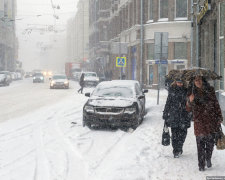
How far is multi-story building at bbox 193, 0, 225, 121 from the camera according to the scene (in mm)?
15680

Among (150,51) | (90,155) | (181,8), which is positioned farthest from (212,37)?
(150,51)

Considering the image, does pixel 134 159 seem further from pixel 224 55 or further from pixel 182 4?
pixel 182 4

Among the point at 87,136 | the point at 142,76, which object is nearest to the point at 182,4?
the point at 142,76

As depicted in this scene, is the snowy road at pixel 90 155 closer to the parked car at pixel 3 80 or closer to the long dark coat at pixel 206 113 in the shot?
the long dark coat at pixel 206 113

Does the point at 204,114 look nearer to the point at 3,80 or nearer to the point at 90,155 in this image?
the point at 90,155

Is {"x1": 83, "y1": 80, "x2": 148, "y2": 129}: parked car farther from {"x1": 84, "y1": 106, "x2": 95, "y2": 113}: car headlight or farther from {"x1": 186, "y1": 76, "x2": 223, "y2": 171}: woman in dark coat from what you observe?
{"x1": 186, "y1": 76, "x2": 223, "y2": 171}: woman in dark coat

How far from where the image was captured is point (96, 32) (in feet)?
224

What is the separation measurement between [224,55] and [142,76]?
23.1 metres

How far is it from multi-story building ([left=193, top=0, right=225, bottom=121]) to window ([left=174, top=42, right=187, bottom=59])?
11678mm

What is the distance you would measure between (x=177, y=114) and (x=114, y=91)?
5548 mm

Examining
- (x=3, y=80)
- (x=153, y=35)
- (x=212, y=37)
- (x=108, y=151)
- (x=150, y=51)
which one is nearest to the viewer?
(x=108, y=151)

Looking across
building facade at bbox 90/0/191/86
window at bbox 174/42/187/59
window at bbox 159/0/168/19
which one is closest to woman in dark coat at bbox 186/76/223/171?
building facade at bbox 90/0/191/86

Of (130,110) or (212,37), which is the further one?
(212,37)

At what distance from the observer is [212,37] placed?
19.2 m
